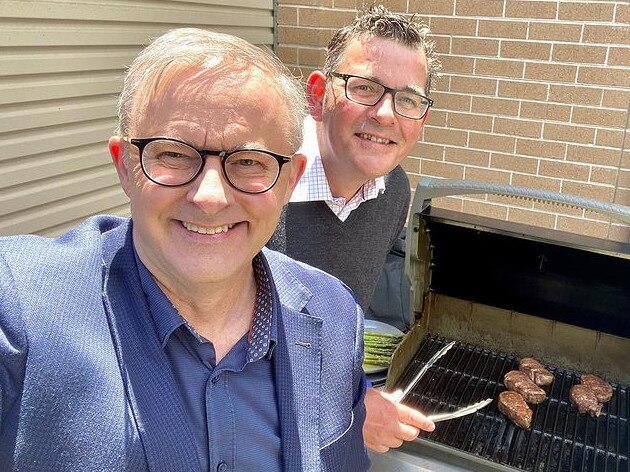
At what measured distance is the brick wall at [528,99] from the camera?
385 centimetres

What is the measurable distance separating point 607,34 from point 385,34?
2504 mm

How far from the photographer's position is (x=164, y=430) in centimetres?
103

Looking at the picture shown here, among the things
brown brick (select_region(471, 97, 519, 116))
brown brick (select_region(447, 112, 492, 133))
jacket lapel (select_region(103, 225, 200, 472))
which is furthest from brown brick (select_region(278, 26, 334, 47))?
jacket lapel (select_region(103, 225, 200, 472))

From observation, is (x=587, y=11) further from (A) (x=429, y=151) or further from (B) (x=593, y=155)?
(A) (x=429, y=151)

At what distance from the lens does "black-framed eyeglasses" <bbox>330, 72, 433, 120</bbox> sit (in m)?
1.96

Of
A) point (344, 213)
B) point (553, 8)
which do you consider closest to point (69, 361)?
point (344, 213)

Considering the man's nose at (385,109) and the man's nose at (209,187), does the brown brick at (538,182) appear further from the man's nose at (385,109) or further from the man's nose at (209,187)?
the man's nose at (209,187)

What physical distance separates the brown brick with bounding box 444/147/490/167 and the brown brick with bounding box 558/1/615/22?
1.05m

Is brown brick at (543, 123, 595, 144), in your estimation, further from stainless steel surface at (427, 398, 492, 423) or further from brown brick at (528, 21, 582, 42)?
stainless steel surface at (427, 398, 492, 423)

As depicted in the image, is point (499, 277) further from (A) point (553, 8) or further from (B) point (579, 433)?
(A) point (553, 8)

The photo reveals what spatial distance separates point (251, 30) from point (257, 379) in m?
3.90

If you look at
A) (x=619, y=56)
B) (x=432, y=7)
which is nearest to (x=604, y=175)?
(x=619, y=56)

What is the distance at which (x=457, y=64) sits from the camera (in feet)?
14.0

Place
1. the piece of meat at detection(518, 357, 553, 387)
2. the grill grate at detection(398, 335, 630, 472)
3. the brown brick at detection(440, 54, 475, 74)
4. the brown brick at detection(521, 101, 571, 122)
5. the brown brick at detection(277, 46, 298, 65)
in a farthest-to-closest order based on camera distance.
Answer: the brown brick at detection(277, 46, 298, 65) → the brown brick at detection(440, 54, 475, 74) → the brown brick at detection(521, 101, 571, 122) → the piece of meat at detection(518, 357, 553, 387) → the grill grate at detection(398, 335, 630, 472)
